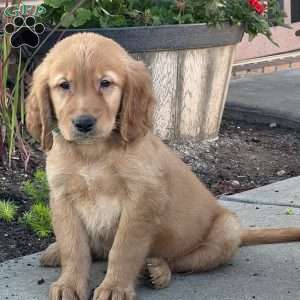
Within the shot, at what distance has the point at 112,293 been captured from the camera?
3561mm

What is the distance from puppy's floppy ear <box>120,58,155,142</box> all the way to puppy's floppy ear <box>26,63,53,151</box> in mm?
330

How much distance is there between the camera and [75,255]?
146 inches

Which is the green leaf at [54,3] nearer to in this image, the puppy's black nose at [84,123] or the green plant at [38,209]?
the green plant at [38,209]

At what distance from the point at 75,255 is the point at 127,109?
2.20ft

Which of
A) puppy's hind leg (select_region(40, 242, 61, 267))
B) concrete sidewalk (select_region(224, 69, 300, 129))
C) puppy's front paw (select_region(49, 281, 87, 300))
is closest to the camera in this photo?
puppy's front paw (select_region(49, 281, 87, 300))

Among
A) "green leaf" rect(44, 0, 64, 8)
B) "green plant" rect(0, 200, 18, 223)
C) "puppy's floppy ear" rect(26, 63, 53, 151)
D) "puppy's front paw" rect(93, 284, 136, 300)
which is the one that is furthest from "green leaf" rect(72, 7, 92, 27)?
"puppy's front paw" rect(93, 284, 136, 300)

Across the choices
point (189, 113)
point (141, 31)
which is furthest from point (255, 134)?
point (141, 31)

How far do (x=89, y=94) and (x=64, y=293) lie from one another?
845 millimetres

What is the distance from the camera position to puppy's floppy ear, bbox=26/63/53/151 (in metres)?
3.65

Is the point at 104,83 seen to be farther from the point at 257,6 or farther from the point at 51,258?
the point at 257,6

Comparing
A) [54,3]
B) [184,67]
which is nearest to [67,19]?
[54,3]

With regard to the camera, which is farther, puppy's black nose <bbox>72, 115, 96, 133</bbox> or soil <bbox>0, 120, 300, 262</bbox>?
soil <bbox>0, 120, 300, 262</bbox>

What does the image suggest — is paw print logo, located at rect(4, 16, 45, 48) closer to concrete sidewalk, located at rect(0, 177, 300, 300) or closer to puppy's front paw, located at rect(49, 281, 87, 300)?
concrete sidewalk, located at rect(0, 177, 300, 300)

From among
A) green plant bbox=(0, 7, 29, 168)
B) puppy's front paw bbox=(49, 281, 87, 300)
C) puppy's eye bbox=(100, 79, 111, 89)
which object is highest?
puppy's eye bbox=(100, 79, 111, 89)
